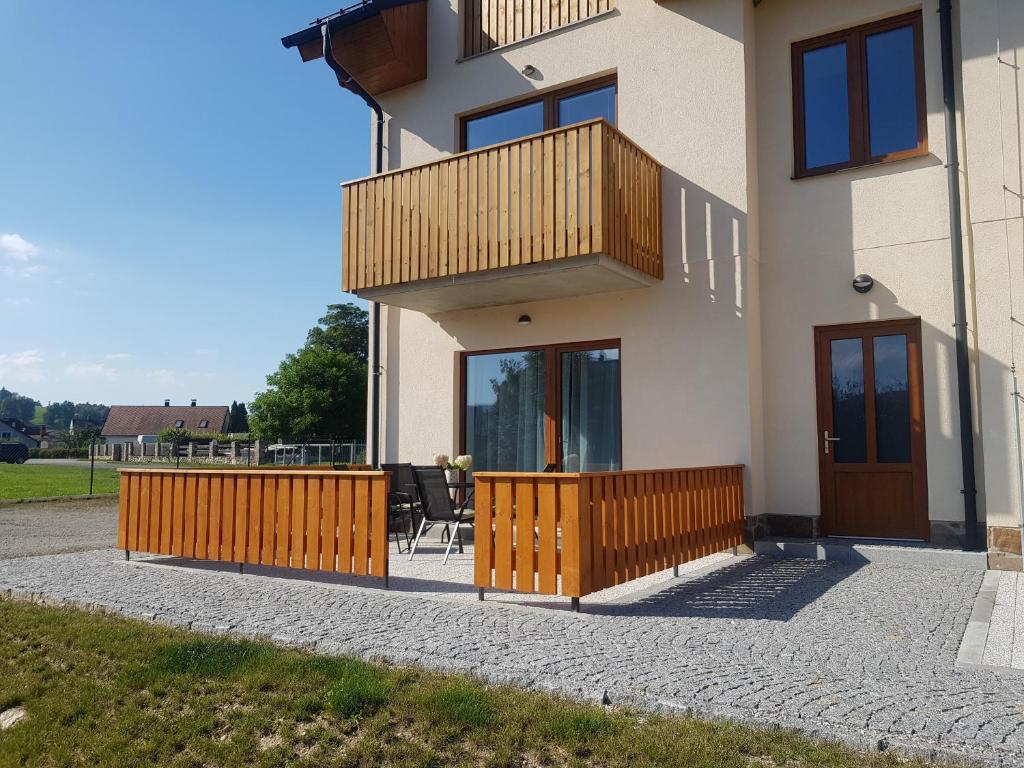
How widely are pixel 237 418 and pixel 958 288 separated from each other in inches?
3433

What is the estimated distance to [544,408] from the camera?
31.6 ft

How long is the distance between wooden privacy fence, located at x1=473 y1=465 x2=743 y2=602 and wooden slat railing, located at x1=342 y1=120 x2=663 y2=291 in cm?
285

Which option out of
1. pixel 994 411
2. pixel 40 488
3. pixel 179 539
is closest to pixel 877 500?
pixel 994 411

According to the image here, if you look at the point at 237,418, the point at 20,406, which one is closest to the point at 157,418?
the point at 237,418

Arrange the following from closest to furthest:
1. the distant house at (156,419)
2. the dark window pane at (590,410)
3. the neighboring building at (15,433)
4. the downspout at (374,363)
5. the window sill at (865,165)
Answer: the window sill at (865,165) → the dark window pane at (590,410) → the downspout at (374,363) → the neighboring building at (15,433) → the distant house at (156,419)

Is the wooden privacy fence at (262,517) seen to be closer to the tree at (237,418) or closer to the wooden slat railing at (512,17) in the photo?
the wooden slat railing at (512,17)

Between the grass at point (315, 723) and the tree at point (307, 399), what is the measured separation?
3984 centimetres

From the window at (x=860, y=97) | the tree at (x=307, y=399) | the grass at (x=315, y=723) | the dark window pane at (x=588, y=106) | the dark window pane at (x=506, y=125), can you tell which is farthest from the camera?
the tree at (x=307, y=399)

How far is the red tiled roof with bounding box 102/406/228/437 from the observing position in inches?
3275

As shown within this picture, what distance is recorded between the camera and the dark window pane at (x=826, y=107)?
Answer: 842cm

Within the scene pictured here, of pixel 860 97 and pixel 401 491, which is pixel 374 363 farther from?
pixel 860 97

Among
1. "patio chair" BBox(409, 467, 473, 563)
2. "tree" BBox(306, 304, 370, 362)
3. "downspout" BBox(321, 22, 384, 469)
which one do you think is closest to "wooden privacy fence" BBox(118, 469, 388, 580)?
"patio chair" BBox(409, 467, 473, 563)

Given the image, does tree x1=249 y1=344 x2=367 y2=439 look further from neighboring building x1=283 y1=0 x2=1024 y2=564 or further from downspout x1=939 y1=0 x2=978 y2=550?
downspout x1=939 y1=0 x2=978 y2=550

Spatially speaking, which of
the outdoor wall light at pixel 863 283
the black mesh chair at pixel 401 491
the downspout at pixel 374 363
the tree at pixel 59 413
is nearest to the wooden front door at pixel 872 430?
the outdoor wall light at pixel 863 283
